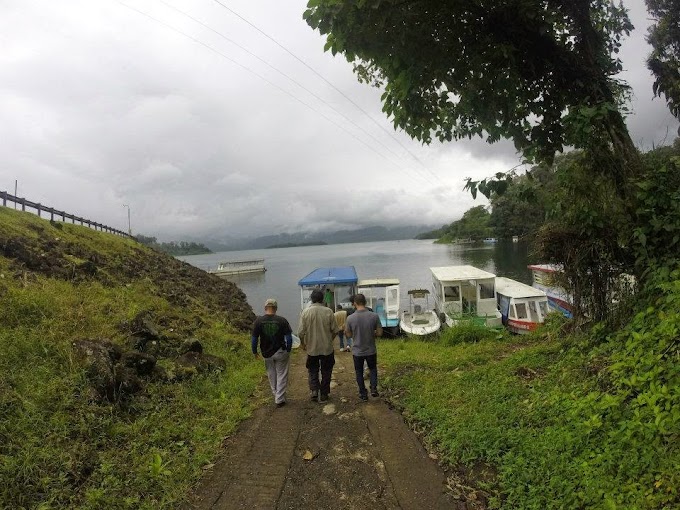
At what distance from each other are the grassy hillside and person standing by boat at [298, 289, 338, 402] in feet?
3.79

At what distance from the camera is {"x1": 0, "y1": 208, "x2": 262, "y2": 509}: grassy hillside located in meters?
3.74

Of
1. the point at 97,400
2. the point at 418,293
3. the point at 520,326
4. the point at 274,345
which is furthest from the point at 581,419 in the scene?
the point at 418,293

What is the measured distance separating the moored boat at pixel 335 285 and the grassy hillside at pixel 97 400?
20.9 feet

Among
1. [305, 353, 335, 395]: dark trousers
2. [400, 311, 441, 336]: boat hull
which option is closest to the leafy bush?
[305, 353, 335, 395]: dark trousers

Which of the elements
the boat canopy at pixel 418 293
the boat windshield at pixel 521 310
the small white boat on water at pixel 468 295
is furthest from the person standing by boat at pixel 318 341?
the boat canopy at pixel 418 293

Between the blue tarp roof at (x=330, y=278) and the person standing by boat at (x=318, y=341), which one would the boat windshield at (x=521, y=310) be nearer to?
the blue tarp roof at (x=330, y=278)

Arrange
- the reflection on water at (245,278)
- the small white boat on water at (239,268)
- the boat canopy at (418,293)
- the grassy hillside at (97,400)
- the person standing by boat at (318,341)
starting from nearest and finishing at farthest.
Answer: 1. the grassy hillside at (97,400)
2. the person standing by boat at (318,341)
3. the boat canopy at (418,293)
4. the reflection on water at (245,278)
5. the small white boat on water at (239,268)

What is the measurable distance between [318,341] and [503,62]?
462 cm

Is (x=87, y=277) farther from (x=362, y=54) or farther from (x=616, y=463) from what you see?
(x=616, y=463)

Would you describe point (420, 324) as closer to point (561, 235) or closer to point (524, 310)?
point (524, 310)

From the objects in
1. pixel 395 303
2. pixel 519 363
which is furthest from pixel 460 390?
pixel 395 303

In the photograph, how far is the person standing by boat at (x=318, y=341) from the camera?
598 centimetres

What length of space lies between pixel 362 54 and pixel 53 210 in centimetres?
2062

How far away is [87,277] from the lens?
10891 mm
